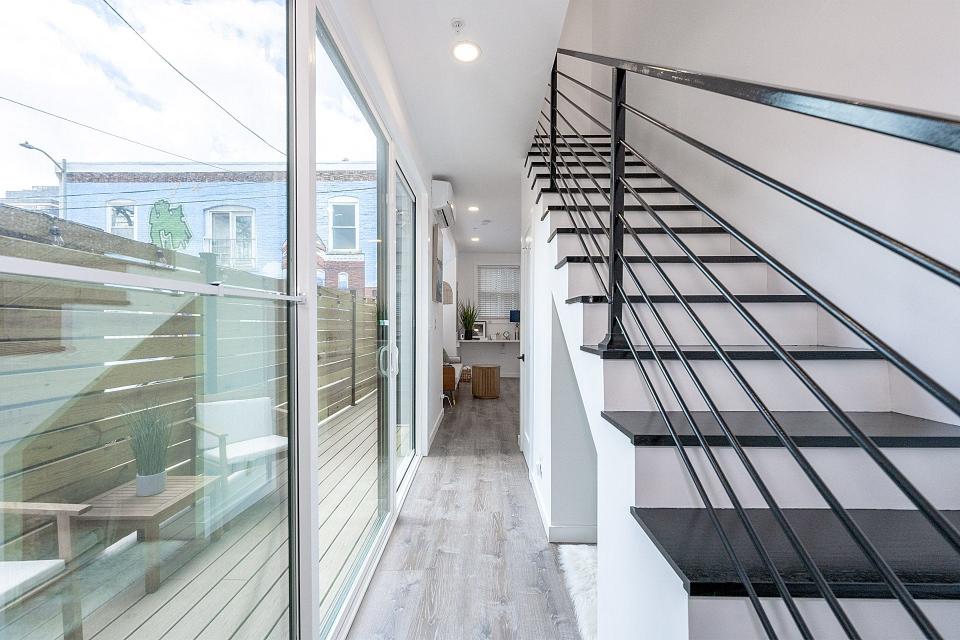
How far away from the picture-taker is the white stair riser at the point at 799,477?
1.03m

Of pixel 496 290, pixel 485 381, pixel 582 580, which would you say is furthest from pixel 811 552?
pixel 496 290

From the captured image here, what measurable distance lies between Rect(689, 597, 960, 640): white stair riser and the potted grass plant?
0.94m

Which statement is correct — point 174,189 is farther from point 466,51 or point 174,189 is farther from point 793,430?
point 466,51

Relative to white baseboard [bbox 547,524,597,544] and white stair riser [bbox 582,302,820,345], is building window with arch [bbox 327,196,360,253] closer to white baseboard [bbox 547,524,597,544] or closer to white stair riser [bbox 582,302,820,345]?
white stair riser [bbox 582,302,820,345]

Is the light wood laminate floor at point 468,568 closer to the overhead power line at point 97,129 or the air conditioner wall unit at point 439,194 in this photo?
the overhead power line at point 97,129

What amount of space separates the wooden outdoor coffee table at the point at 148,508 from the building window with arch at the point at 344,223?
1.06m

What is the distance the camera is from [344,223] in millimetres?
1869

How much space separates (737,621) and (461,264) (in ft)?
29.5

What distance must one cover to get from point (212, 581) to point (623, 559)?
0.93m

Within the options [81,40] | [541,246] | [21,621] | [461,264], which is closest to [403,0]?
[541,246]

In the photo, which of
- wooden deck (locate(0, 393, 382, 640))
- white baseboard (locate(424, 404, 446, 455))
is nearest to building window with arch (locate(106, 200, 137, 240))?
wooden deck (locate(0, 393, 382, 640))

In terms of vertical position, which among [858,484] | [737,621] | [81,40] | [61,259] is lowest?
[737,621]

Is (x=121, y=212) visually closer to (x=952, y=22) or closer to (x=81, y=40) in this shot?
(x=81, y=40)

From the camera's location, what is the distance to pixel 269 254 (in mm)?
1206
